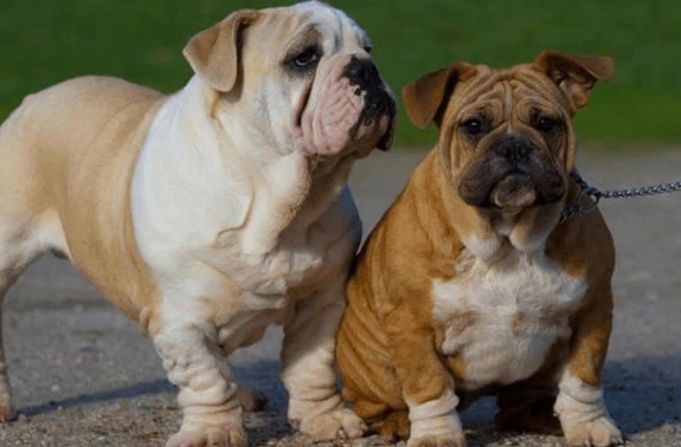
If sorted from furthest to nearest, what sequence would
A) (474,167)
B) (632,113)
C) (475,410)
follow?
(632,113)
(475,410)
(474,167)

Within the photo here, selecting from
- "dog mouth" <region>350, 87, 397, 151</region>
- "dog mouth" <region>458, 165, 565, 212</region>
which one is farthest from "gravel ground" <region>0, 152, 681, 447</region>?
"dog mouth" <region>350, 87, 397, 151</region>

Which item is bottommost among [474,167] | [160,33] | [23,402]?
[160,33]

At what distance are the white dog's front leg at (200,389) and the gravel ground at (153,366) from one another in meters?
0.33

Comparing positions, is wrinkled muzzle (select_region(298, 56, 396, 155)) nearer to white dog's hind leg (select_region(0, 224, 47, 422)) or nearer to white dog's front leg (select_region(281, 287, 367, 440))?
white dog's front leg (select_region(281, 287, 367, 440))

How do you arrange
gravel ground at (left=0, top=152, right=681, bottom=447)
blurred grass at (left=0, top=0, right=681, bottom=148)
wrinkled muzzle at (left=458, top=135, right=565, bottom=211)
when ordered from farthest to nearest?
blurred grass at (left=0, top=0, right=681, bottom=148), gravel ground at (left=0, top=152, right=681, bottom=447), wrinkled muzzle at (left=458, top=135, right=565, bottom=211)

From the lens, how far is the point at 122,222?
23.4 feet

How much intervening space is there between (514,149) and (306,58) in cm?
90

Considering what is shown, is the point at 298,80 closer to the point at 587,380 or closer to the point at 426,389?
the point at 426,389

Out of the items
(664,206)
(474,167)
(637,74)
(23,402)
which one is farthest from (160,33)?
(474,167)

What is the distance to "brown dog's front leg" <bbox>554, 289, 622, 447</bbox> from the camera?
21.8ft

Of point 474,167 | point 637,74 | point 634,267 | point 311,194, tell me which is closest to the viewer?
point 474,167

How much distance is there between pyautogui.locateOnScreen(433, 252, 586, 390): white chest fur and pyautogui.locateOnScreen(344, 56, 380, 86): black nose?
73 cm

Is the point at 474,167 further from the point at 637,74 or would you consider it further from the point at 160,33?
the point at 160,33

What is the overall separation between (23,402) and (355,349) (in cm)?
203
